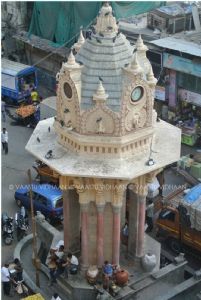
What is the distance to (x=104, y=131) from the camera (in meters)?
16.8

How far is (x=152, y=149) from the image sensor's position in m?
18.0

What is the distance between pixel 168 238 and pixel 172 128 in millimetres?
6590

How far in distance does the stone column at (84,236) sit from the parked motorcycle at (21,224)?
6.22 metres

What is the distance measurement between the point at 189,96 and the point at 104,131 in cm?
1762

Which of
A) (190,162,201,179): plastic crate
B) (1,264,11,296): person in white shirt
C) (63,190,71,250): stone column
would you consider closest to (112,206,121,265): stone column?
(63,190,71,250): stone column

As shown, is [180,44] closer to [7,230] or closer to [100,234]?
[7,230]

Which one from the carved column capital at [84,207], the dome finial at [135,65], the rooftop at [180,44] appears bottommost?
the carved column capital at [84,207]

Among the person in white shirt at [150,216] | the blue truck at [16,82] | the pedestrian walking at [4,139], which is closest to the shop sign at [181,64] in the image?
the pedestrian walking at [4,139]

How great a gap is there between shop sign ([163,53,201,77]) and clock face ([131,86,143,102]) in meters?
→ 16.1

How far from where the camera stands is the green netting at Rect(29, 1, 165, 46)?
129ft

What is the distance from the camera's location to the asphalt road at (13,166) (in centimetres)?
2762

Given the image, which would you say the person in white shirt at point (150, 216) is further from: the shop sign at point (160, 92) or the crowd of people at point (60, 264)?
the shop sign at point (160, 92)

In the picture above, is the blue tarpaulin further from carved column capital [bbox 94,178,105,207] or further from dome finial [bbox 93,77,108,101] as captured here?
dome finial [bbox 93,77,108,101]

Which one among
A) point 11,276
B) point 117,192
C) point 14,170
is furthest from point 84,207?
point 14,170
